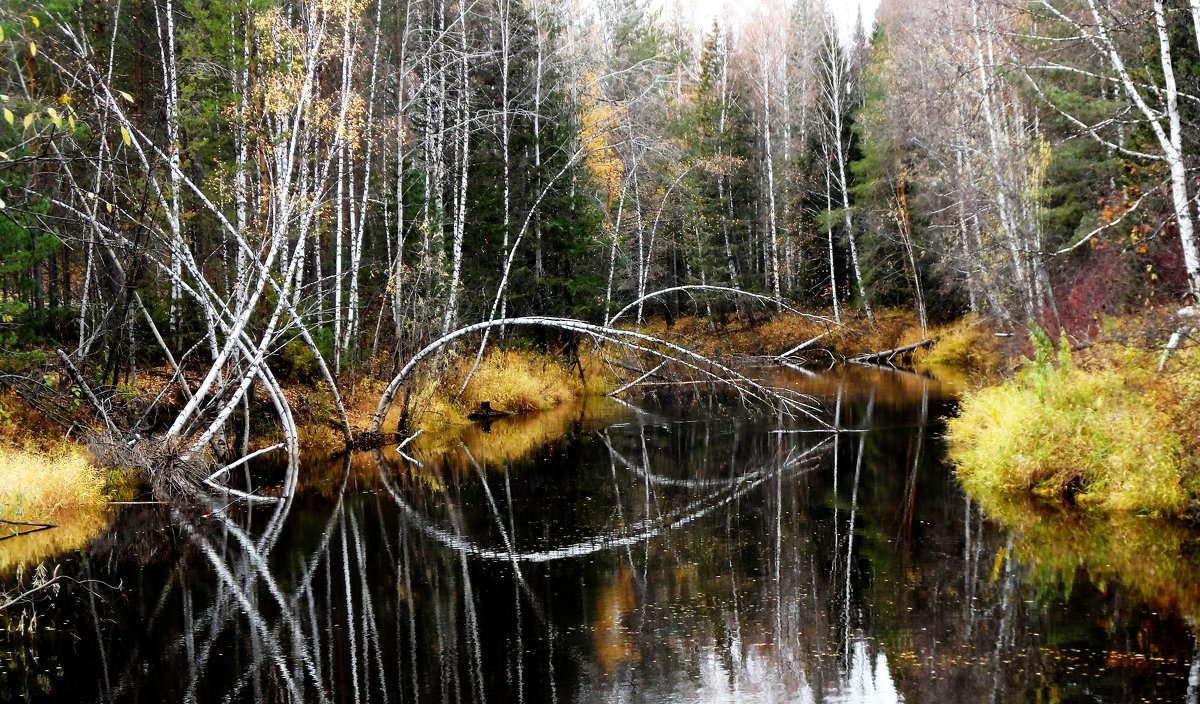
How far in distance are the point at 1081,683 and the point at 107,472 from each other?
11724mm

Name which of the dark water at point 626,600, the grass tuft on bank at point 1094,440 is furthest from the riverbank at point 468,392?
the grass tuft on bank at point 1094,440

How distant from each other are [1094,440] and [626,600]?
6.01m

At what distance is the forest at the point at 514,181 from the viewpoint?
44.3 feet

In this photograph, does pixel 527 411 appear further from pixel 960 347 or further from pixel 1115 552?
pixel 960 347

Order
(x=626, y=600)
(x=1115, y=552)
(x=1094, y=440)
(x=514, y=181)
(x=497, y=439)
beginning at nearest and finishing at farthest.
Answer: (x=626, y=600) → (x=1115, y=552) → (x=1094, y=440) → (x=497, y=439) → (x=514, y=181)

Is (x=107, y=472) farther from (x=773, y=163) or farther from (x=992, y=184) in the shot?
(x=773, y=163)

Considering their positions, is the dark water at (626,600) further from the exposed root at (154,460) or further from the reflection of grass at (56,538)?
the exposed root at (154,460)

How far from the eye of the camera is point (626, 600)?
26.8 ft

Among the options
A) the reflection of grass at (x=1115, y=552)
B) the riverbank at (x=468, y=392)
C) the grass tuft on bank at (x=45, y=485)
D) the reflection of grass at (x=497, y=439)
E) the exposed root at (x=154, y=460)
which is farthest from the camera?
the reflection of grass at (x=497, y=439)

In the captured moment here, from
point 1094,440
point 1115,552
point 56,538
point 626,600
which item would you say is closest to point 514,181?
point 56,538

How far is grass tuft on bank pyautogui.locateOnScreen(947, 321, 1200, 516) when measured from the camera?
9.67 m

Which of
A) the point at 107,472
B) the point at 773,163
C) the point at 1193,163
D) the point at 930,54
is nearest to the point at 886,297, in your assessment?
the point at 773,163

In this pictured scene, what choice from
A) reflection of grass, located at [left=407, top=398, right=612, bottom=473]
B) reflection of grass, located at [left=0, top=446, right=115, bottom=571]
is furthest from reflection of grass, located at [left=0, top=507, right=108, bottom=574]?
reflection of grass, located at [left=407, top=398, right=612, bottom=473]

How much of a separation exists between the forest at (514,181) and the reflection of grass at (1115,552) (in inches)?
93.5
